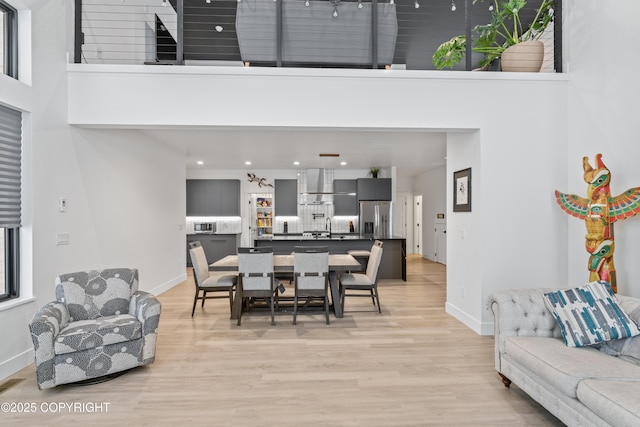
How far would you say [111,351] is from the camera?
291 cm

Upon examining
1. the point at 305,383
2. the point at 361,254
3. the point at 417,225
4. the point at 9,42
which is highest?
the point at 9,42

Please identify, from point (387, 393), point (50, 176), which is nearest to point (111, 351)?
point (50, 176)

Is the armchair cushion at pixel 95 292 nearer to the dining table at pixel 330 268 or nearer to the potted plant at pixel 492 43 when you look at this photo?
the dining table at pixel 330 268

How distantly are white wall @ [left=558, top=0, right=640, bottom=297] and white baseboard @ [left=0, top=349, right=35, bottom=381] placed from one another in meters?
5.24

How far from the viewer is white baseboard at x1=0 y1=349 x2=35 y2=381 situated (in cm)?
299

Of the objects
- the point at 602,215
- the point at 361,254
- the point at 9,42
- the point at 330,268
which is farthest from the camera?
the point at 361,254

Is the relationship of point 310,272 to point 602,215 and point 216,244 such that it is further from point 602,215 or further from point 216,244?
point 216,244

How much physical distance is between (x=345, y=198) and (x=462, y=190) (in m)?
5.23

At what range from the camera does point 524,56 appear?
4102mm

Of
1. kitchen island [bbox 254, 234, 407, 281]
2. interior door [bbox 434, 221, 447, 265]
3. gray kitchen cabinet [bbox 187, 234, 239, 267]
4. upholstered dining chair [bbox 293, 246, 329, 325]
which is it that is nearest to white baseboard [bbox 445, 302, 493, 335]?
upholstered dining chair [bbox 293, 246, 329, 325]

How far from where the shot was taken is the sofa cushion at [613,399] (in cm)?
167

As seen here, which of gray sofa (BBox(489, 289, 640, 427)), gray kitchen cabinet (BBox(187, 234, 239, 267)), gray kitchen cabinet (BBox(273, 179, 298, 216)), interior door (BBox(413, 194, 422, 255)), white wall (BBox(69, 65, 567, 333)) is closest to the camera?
gray sofa (BBox(489, 289, 640, 427))

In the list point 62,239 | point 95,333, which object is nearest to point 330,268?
point 95,333

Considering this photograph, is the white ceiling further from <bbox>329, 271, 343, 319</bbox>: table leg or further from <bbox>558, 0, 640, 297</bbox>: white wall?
<bbox>329, 271, 343, 319</bbox>: table leg
